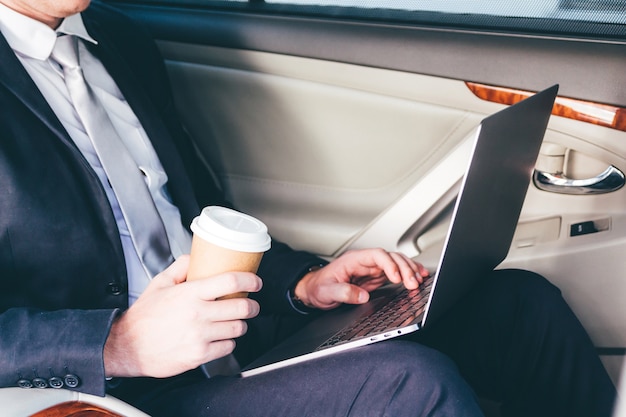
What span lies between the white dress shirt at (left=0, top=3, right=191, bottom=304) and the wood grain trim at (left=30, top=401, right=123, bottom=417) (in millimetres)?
336

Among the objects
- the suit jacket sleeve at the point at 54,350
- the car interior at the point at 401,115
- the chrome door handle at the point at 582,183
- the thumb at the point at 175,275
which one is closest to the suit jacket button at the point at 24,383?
the suit jacket sleeve at the point at 54,350

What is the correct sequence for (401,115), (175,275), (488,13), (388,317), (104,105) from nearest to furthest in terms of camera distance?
1. (175,275)
2. (388,317)
3. (104,105)
4. (488,13)
5. (401,115)

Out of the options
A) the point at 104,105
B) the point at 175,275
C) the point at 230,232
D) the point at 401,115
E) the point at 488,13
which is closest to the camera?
the point at 230,232

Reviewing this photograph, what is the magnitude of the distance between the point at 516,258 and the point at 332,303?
47 centimetres

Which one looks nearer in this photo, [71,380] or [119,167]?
[71,380]

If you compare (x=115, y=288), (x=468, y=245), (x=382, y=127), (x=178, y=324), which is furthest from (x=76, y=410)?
(x=382, y=127)

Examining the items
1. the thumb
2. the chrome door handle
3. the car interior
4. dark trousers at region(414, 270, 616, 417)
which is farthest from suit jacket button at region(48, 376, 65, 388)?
the chrome door handle

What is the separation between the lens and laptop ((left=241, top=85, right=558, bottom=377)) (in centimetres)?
97

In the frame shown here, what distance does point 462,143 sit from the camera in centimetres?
158

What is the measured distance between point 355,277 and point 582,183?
1.70 ft

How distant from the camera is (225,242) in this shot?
0.86m

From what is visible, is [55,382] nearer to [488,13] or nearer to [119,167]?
[119,167]

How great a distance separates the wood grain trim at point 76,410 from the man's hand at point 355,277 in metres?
0.47

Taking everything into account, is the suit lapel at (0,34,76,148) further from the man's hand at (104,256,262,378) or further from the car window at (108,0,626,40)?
the car window at (108,0,626,40)
